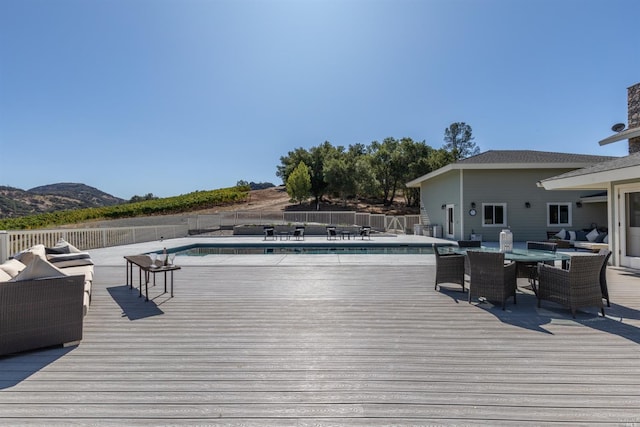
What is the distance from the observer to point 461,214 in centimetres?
1349

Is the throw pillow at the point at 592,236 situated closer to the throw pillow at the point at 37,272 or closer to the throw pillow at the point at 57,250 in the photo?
the throw pillow at the point at 37,272

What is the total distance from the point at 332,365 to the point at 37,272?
2745mm

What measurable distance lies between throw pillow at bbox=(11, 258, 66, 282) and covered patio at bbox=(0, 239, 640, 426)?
656mm

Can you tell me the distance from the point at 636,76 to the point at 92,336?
18.8 metres

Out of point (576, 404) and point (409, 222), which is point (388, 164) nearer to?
point (409, 222)

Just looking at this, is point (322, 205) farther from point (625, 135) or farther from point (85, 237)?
point (625, 135)

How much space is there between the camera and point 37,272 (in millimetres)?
2877

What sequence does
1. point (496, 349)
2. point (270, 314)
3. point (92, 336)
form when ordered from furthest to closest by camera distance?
point (270, 314)
point (92, 336)
point (496, 349)

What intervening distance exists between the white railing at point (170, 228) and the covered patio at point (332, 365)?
5.82m

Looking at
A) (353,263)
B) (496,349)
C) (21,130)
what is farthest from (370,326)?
(21,130)

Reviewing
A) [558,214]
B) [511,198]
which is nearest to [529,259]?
[511,198]

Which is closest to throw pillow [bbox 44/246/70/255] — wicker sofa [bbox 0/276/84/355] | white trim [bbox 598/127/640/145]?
wicker sofa [bbox 0/276/84/355]

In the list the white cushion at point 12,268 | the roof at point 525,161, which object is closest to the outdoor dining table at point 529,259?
the white cushion at point 12,268

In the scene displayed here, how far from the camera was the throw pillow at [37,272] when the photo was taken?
283cm
